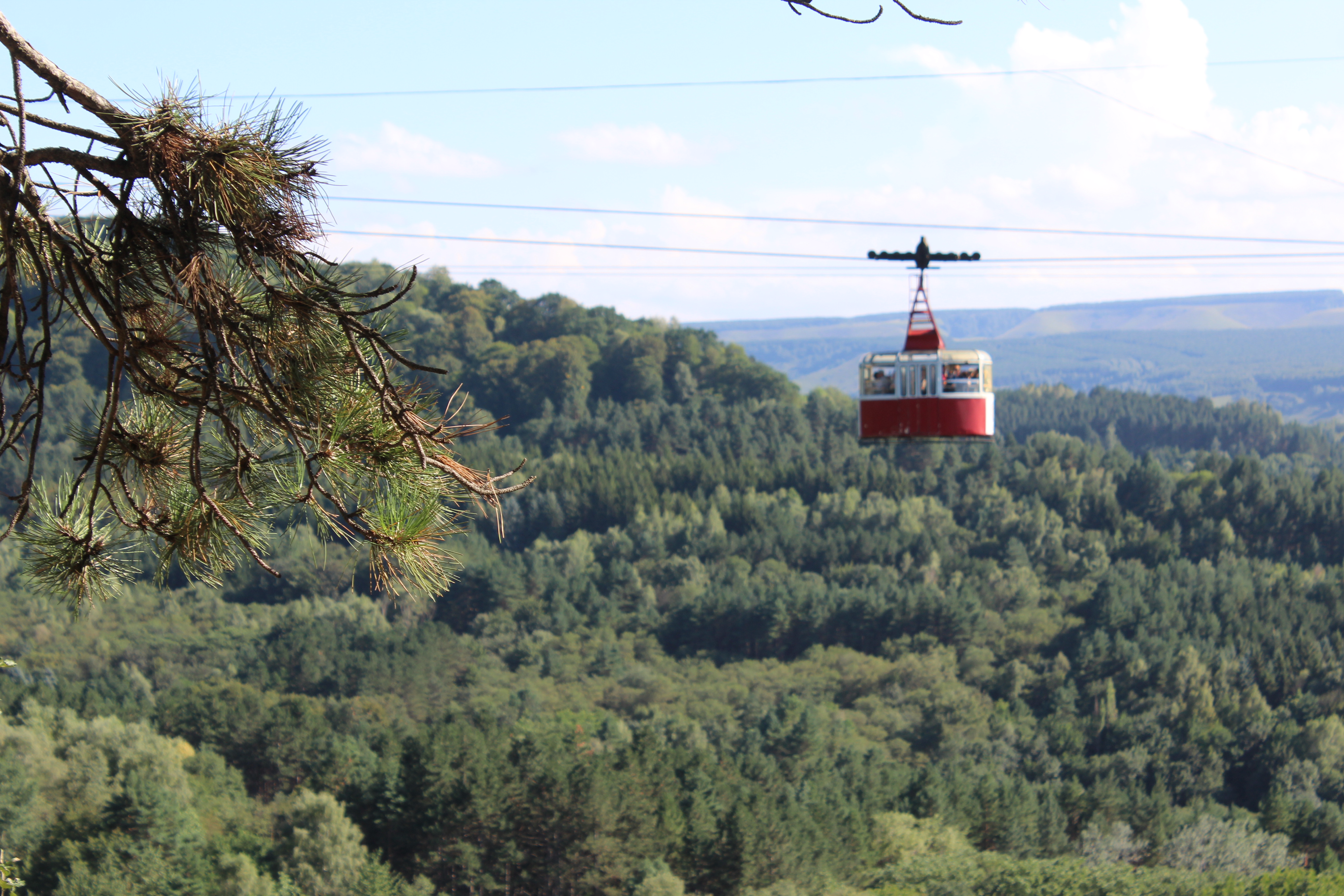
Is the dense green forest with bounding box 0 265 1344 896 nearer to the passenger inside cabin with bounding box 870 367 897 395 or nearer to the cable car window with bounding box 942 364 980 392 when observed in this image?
the passenger inside cabin with bounding box 870 367 897 395

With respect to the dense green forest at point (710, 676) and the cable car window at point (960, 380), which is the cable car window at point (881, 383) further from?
the dense green forest at point (710, 676)

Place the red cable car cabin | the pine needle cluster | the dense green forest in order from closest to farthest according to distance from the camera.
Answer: the pine needle cluster
the red cable car cabin
the dense green forest

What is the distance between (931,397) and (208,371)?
21.5 metres

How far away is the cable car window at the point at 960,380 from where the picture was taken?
84.3 ft

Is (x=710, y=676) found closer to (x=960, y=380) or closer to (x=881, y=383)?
(x=881, y=383)

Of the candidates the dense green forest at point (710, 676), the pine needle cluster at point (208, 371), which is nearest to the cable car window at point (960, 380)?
the dense green forest at point (710, 676)

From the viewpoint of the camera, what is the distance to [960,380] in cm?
2580

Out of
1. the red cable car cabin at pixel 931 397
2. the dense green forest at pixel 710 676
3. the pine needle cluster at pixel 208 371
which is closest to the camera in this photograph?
the pine needle cluster at pixel 208 371

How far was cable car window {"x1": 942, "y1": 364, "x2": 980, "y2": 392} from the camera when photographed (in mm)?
25703

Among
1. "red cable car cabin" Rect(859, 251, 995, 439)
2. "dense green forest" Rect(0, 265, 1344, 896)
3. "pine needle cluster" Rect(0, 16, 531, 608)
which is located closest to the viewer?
"pine needle cluster" Rect(0, 16, 531, 608)

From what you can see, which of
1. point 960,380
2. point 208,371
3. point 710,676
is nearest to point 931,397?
point 960,380

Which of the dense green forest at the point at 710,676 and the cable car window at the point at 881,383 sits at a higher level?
the cable car window at the point at 881,383

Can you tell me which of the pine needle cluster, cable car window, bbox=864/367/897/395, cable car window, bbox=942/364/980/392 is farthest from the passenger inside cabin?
the pine needle cluster

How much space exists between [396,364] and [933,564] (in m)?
128
